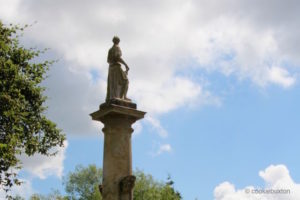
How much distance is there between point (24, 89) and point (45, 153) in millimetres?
Answer: 3270

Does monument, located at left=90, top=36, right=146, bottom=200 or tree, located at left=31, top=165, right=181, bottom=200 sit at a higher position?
tree, located at left=31, top=165, right=181, bottom=200

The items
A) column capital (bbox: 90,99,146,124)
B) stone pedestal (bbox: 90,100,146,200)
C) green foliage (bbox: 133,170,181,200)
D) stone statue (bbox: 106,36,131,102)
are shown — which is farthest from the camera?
green foliage (bbox: 133,170,181,200)

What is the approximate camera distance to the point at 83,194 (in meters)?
44.3

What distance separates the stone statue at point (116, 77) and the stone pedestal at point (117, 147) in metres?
0.45

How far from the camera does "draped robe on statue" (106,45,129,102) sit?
14.1 meters

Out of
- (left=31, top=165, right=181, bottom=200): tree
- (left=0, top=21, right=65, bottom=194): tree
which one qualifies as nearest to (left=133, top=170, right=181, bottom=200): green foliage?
(left=31, top=165, right=181, bottom=200): tree

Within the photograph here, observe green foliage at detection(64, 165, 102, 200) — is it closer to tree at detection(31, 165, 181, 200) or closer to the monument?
tree at detection(31, 165, 181, 200)

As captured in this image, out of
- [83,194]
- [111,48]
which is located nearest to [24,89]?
[111,48]

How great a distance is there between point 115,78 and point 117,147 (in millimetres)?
2245

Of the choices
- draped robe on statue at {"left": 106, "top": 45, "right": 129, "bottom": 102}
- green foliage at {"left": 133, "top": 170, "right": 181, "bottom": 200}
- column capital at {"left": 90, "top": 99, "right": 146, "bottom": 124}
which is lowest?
column capital at {"left": 90, "top": 99, "right": 146, "bottom": 124}

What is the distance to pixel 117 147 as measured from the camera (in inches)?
519

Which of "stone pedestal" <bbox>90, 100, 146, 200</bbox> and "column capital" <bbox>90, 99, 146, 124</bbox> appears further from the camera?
"column capital" <bbox>90, 99, 146, 124</bbox>

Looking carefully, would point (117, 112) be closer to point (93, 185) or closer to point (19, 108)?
point (19, 108)

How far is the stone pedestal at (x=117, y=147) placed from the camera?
1275 cm
